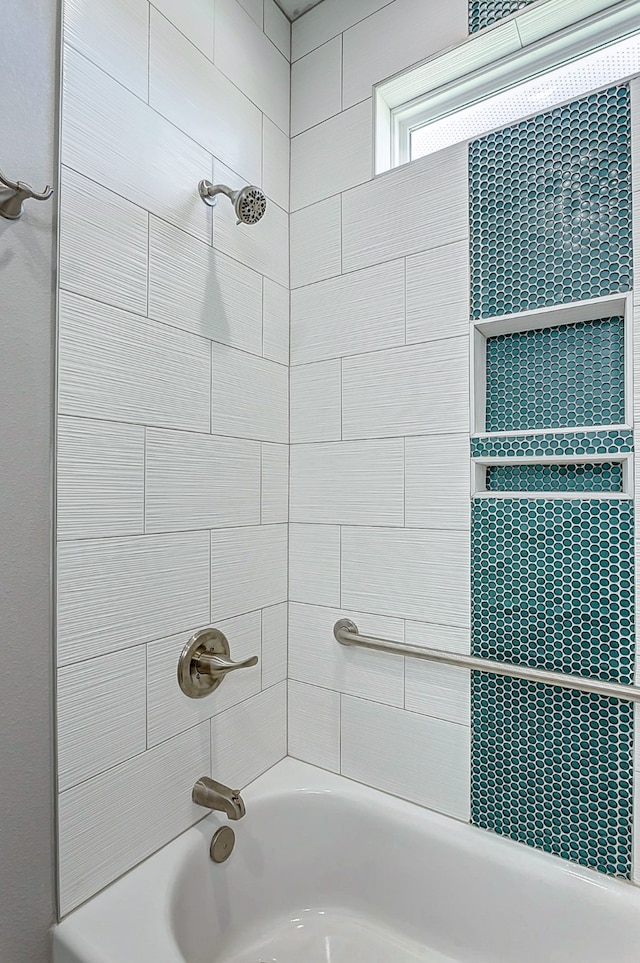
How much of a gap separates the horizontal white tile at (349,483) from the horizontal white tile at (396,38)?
3.29 ft

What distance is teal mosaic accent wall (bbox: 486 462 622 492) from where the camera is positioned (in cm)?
119

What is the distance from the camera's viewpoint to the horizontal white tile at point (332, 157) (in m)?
1.53

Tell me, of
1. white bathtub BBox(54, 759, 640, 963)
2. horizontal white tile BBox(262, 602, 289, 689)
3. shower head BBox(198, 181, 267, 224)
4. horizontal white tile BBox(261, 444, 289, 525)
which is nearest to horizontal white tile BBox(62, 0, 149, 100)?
shower head BBox(198, 181, 267, 224)

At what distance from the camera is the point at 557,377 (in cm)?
126

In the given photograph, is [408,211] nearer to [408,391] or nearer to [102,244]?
[408,391]

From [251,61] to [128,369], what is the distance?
1.04 meters

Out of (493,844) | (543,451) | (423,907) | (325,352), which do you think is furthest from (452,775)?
(325,352)

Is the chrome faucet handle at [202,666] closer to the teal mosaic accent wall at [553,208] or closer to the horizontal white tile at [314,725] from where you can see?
Answer: the horizontal white tile at [314,725]

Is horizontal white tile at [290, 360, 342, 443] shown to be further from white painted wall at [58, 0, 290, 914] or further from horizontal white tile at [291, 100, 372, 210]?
horizontal white tile at [291, 100, 372, 210]

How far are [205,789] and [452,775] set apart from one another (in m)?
0.61

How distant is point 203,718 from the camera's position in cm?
133

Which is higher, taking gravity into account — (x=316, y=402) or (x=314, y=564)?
(x=316, y=402)

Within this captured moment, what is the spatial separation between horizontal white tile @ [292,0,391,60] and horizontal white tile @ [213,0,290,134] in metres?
0.08

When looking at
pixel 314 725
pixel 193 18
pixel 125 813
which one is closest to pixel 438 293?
pixel 193 18
